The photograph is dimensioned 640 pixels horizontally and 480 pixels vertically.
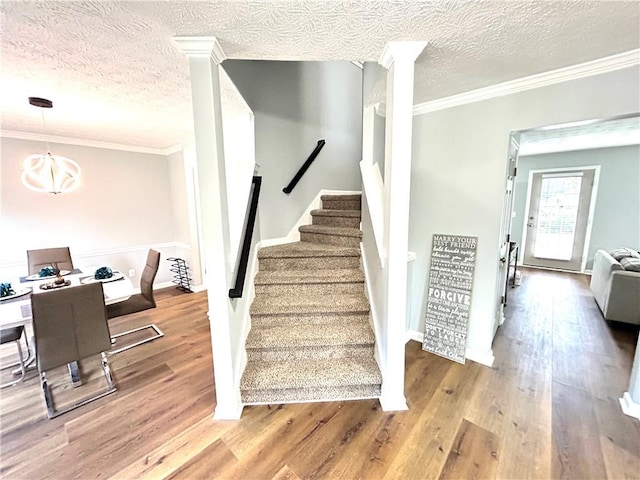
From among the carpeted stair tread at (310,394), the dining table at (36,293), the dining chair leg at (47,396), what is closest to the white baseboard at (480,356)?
the carpeted stair tread at (310,394)

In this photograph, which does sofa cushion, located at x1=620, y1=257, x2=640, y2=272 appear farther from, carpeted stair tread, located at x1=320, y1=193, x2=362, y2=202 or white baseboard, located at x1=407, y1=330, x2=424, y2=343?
carpeted stair tread, located at x1=320, y1=193, x2=362, y2=202

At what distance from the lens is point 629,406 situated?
5.72ft

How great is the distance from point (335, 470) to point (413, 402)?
2.47 feet

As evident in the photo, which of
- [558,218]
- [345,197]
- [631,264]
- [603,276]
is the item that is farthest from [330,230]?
[558,218]

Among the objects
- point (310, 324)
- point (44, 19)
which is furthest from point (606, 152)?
point (44, 19)

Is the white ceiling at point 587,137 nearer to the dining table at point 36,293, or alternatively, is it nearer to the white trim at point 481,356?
the white trim at point 481,356

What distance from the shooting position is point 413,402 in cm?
187

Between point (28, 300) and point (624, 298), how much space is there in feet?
19.1

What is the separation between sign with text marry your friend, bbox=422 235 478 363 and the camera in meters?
2.35

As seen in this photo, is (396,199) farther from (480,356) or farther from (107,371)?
(107,371)

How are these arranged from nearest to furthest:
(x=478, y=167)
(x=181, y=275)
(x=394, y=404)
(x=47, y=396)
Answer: (x=394, y=404) < (x=47, y=396) < (x=478, y=167) < (x=181, y=275)

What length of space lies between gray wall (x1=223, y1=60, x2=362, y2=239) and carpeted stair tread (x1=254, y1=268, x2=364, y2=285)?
588 millimetres

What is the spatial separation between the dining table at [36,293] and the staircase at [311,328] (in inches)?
48.7

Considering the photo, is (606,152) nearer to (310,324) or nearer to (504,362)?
(504,362)
